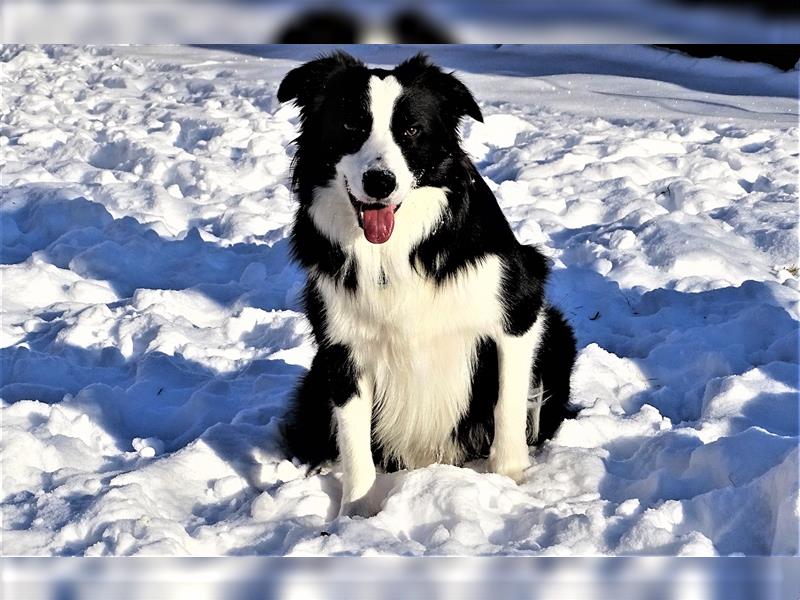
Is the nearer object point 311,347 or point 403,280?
point 403,280

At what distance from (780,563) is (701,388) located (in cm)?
237

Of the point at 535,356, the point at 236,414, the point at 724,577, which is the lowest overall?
the point at 236,414

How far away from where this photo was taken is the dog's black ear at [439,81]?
303 cm

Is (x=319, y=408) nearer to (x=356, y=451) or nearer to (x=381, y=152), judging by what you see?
(x=356, y=451)

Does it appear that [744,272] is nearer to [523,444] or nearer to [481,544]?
[523,444]

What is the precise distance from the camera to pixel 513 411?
132 inches

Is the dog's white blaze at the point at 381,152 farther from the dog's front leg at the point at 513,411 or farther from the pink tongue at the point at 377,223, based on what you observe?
the dog's front leg at the point at 513,411

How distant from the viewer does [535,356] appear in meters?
3.62

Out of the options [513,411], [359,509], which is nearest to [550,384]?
[513,411]

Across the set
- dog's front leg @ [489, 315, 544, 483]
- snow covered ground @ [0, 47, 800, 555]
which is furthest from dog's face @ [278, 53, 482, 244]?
dog's front leg @ [489, 315, 544, 483]

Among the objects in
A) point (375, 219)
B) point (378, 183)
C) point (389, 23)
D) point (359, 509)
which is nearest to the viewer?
point (389, 23)

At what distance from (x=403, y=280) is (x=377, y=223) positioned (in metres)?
0.24

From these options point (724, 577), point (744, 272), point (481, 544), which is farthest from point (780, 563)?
point (744, 272)

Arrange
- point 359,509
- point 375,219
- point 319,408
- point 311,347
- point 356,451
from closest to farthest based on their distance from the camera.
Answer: point 375,219 < point 359,509 < point 356,451 < point 319,408 < point 311,347
